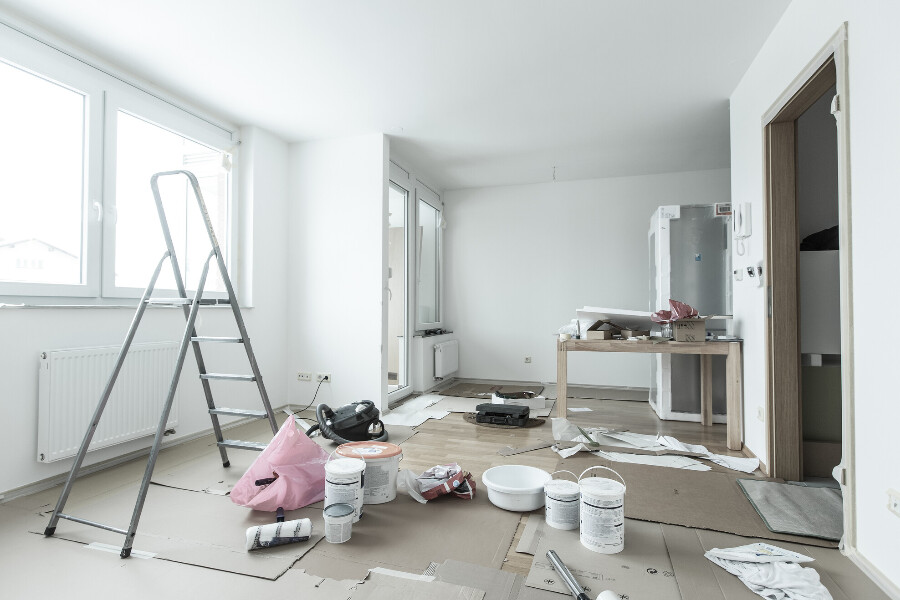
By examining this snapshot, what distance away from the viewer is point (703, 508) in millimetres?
2098

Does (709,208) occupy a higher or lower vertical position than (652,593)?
higher

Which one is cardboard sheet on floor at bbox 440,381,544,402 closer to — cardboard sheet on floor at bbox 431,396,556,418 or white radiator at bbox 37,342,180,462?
cardboard sheet on floor at bbox 431,396,556,418

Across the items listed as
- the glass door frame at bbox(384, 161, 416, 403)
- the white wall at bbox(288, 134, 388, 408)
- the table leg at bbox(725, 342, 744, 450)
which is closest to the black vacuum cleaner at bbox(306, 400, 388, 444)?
the white wall at bbox(288, 134, 388, 408)

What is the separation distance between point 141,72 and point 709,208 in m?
4.32

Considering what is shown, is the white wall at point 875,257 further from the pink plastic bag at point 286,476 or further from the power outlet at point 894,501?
the pink plastic bag at point 286,476

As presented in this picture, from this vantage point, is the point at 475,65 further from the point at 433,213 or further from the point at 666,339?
the point at 433,213

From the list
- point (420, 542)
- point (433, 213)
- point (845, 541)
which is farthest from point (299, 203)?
point (845, 541)

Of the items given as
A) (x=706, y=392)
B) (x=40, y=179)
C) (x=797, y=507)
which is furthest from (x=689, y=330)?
(x=40, y=179)

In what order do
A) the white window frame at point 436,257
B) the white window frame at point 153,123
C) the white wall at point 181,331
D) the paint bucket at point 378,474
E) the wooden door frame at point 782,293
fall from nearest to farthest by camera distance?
the paint bucket at point 378,474 → the white wall at point 181,331 → the wooden door frame at point 782,293 → the white window frame at point 153,123 → the white window frame at point 436,257

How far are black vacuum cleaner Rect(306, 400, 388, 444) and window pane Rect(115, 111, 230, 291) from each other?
144cm

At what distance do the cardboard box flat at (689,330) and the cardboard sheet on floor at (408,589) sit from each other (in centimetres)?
239

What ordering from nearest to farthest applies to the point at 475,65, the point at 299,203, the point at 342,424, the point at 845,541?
the point at 845,541 < the point at 475,65 < the point at 342,424 < the point at 299,203

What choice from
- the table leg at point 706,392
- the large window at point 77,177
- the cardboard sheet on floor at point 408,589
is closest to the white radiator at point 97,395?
the large window at point 77,177

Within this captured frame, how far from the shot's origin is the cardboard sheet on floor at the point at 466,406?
4129mm
